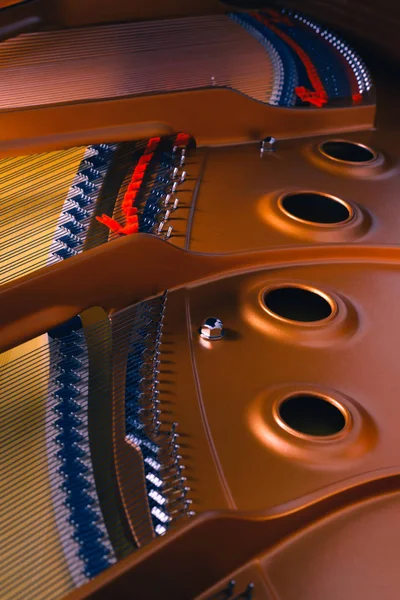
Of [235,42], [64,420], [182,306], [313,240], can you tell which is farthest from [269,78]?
[64,420]

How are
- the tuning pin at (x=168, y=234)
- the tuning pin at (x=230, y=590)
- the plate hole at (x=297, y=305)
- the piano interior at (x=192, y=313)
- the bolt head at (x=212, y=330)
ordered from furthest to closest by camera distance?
1. the tuning pin at (x=168, y=234)
2. the plate hole at (x=297, y=305)
3. the bolt head at (x=212, y=330)
4. the piano interior at (x=192, y=313)
5. the tuning pin at (x=230, y=590)

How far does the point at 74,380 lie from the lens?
2.43 metres

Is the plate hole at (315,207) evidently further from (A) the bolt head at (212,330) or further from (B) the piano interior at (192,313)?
(A) the bolt head at (212,330)

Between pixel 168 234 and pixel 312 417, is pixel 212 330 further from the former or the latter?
pixel 168 234

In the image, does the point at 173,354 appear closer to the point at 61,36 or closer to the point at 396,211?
the point at 396,211

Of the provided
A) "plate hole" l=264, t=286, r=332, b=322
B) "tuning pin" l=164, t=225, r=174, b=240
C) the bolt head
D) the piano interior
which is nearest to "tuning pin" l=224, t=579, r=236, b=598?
the piano interior

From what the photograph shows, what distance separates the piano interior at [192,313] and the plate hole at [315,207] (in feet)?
0.04

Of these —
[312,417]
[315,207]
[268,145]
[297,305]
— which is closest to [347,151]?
[268,145]

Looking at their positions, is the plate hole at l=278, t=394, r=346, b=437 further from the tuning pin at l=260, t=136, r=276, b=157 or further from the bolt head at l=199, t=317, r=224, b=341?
the tuning pin at l=260, t=136, r=276, b=157

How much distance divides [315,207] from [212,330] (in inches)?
44.9

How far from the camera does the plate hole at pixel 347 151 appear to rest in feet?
12.2

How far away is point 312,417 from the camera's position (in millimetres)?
2467

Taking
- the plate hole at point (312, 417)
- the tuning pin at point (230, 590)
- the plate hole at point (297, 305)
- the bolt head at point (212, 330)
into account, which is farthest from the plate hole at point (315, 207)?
the tuning pin at point (230, 590)

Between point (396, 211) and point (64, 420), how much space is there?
1702 millimetres
